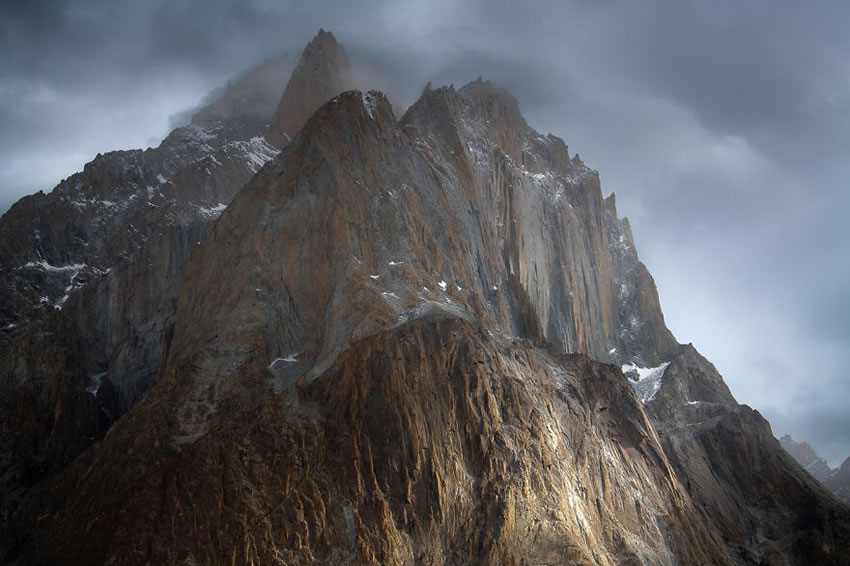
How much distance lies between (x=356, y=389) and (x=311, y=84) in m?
92.3

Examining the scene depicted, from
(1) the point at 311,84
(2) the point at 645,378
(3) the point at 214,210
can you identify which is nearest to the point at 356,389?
(3) the point at 214,210

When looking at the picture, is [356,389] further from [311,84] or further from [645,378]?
[311,84]

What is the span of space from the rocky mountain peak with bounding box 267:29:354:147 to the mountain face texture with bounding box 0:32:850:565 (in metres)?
17.6

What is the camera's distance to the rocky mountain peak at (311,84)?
495 feet

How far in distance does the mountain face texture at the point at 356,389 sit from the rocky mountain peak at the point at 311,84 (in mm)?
17574

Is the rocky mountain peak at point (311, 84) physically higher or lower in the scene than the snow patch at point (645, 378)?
higher

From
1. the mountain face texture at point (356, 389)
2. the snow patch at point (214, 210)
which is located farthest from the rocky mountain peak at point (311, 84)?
the snow patch at point (214, 210)

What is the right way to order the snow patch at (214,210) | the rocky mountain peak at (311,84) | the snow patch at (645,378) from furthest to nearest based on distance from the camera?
the rocky mountain peak at (311,84) → the snow patch at (645,378) → the snow patch at (214,210)

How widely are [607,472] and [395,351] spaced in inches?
1047

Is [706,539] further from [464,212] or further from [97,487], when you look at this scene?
[97,487]

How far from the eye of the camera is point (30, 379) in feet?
321

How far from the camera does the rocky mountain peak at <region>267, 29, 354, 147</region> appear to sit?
151000 mm

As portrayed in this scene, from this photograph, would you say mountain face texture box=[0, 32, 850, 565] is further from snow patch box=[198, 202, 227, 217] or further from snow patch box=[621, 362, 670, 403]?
snow patch box=[198, 202, 227, 217]

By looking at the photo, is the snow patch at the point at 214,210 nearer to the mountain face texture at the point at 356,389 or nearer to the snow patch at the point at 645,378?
the mountain face texture at the point at 356,389
